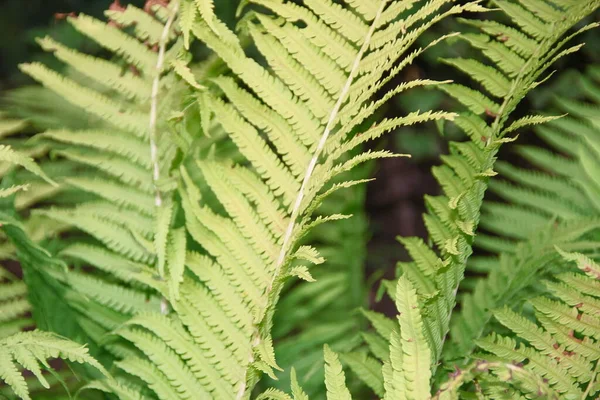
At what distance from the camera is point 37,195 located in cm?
107

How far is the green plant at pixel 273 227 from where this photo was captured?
0.71m

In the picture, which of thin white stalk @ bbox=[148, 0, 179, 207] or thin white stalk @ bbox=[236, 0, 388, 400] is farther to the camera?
thin white stalk @ bbox=[148, 0, 179, 207]

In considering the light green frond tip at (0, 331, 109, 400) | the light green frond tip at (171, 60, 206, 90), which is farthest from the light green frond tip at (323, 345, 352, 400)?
the light green frond tip at (171, 60, 206, 90)

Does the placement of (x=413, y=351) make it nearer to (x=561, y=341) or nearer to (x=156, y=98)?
(x=561, y=341)

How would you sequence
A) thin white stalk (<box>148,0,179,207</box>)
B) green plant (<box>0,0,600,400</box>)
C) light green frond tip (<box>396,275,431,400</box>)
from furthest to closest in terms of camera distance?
thin white stalk (<box>148,0,179,207</box>)
green plant (<box>0,0,600,400</box>)
light green frond tip (<box>396,275,431,400</box>)

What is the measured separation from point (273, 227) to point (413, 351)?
27 centimetres

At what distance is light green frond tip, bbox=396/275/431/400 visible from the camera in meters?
0.61

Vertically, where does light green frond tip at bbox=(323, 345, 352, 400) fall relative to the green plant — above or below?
below

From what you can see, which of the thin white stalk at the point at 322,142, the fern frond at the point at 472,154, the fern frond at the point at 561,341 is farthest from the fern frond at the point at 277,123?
the fern frond at the point at 561,341

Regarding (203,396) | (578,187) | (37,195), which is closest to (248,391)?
(203,396)

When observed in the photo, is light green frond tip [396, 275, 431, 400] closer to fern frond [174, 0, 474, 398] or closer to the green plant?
the green plant

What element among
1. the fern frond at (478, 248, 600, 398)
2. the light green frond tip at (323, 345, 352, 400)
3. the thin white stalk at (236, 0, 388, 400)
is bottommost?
the light green frond tip at (323, 345, 352, 400)

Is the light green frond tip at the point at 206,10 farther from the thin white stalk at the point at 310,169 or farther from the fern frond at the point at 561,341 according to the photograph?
the fern frond at the point at 561,341

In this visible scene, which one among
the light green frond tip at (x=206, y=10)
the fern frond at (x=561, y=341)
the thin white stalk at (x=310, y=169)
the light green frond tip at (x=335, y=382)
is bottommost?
the light green frond tip at (x=335, y=382)
